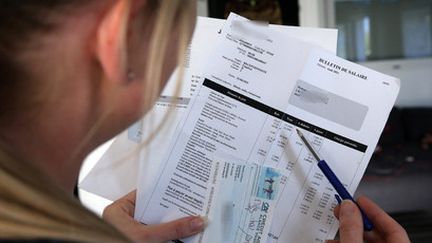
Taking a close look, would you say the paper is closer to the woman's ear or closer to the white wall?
the woman's ear

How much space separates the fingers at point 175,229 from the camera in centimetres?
62

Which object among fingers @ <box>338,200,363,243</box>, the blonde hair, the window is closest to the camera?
the blonde hair

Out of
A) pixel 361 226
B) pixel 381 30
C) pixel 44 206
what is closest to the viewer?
pixel 44 206

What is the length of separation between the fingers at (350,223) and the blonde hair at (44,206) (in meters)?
0.30

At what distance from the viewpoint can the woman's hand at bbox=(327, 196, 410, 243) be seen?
1.89ft

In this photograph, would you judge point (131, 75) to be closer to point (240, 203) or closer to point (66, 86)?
point (66, 86)

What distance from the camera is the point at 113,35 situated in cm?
36

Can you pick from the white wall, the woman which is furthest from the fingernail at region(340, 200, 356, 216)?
the white wall

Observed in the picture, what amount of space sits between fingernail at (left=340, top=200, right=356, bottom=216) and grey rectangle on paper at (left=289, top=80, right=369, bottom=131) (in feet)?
0.32

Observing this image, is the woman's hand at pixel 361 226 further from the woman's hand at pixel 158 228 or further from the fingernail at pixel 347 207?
the woman's hand at pixel 158 228

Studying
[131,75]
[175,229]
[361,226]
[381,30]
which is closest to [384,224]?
[361,226]

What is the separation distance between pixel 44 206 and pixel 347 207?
1.26 ft

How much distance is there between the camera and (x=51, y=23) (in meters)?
0.35

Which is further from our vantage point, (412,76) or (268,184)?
(412,76)
